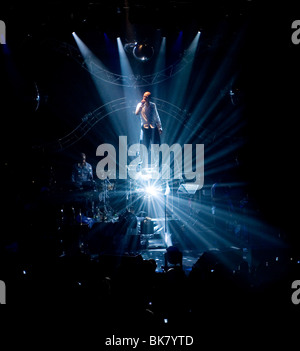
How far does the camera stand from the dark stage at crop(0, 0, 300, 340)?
2.08m

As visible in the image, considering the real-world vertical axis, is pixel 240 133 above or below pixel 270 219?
above

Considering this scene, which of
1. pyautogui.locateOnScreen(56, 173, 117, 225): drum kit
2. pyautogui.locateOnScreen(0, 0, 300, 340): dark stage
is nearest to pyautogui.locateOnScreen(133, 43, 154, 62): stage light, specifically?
pyautogui.locateOnScreen(0, 0, 300, 340): dark stage

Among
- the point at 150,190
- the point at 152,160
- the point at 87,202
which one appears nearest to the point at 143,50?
the point at 152,160

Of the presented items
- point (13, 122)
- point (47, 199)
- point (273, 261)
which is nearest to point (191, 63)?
point (13, 122)

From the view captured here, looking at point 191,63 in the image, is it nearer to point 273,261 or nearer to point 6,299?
A: point 273,261

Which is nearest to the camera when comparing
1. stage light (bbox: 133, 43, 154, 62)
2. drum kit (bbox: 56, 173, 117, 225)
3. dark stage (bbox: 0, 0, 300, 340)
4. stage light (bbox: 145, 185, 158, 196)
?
dark stage (bbox: 0, 0, 300, 340)

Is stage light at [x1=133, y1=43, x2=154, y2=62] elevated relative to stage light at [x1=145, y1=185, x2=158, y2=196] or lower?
elevated

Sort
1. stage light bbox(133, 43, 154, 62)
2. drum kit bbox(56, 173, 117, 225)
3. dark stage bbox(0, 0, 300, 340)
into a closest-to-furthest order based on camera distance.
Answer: dark stage bbox(0, 0, 300, 340)
drum kit bbox(56, 173, 117, 225)
stage light bbox(133, 43, 154, 62)

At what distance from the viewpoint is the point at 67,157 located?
9031mm

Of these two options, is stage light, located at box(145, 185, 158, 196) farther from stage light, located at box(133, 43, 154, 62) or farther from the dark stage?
stage light, located at box(133, 43, 154, 62)

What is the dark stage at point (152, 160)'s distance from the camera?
81.8 inches

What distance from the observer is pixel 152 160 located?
307 inches

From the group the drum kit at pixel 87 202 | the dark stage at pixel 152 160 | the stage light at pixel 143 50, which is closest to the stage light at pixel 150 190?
the dark stage at pixel 152 160
